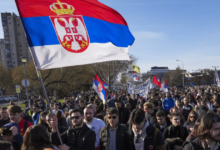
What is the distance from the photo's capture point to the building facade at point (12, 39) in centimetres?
8194

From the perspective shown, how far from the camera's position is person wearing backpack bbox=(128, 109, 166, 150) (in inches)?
123

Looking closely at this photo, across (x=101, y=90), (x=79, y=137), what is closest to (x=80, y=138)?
(x=79, y=137)

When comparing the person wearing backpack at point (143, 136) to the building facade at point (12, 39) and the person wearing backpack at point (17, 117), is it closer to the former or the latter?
the person wearing backpack at point (17, 117)

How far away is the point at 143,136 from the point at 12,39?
9147cm

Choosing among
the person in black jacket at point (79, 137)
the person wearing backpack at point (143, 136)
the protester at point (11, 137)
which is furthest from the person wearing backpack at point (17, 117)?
the person wearing backpack at point (143, 136)

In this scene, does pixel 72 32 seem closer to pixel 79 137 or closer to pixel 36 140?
pixel 79 137

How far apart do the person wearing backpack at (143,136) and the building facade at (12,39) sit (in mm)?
87699

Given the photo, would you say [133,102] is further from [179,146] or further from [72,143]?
[72,143]

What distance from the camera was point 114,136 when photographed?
11.3 feet

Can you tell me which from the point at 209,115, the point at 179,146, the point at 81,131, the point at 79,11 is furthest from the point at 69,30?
the point at 179,146

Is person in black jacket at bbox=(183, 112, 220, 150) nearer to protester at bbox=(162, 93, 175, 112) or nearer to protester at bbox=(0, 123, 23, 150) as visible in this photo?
protester at bbox=(0, 123, 23, 150)

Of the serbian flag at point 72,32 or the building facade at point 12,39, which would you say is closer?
the serbian flag at point 72,32

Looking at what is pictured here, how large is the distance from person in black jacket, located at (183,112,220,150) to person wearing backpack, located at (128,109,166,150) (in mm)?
794

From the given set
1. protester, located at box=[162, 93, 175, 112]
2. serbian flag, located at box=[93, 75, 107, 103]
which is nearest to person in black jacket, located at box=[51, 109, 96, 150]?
serbian flag, located at box=[93, 75, 107, 103]
